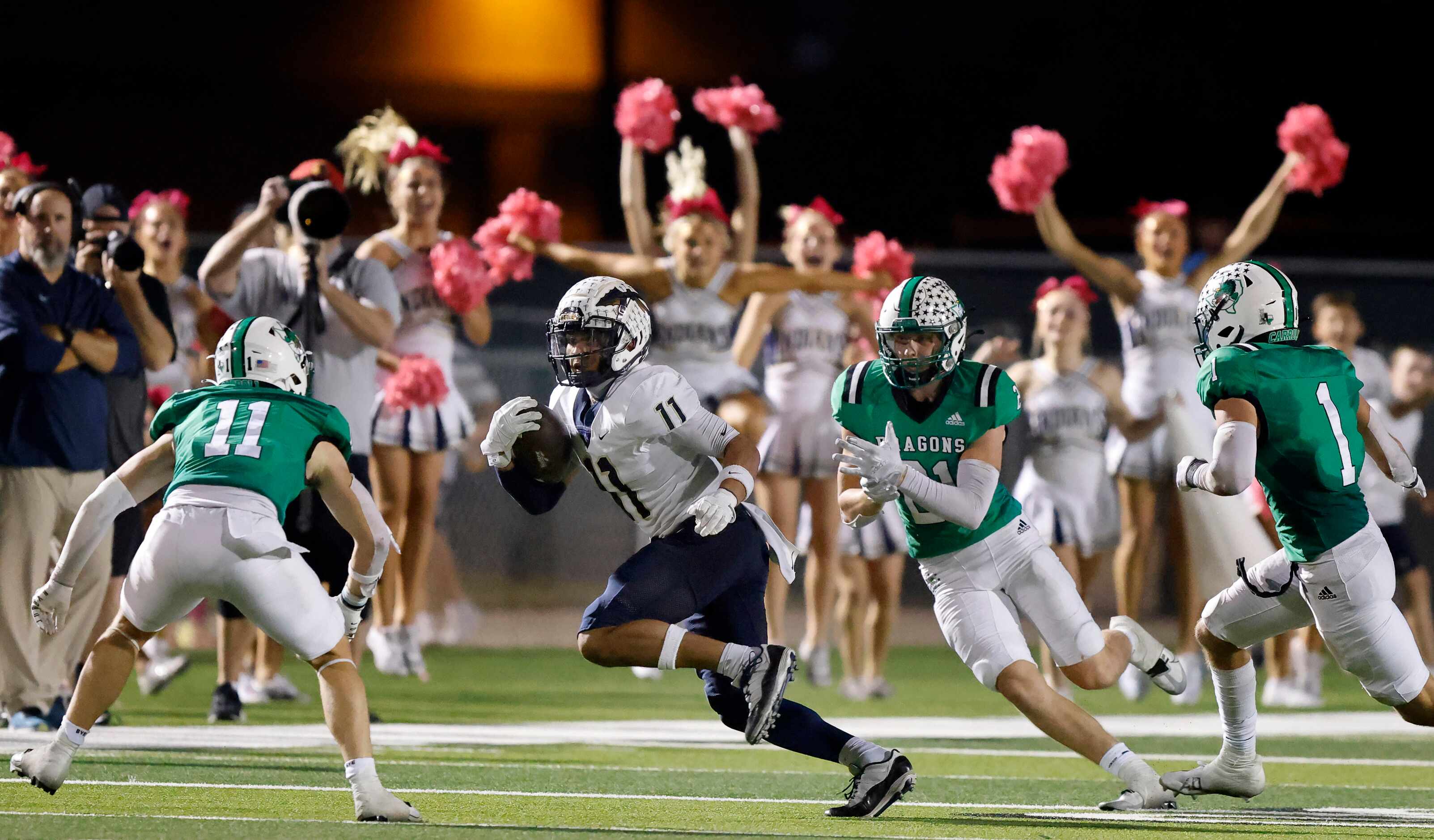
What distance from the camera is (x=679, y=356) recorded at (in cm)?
897

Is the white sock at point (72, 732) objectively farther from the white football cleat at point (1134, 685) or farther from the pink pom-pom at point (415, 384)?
the white football cleat at point (1134, 685)

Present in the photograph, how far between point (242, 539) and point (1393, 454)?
10.9 feet

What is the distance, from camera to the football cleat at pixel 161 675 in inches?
332

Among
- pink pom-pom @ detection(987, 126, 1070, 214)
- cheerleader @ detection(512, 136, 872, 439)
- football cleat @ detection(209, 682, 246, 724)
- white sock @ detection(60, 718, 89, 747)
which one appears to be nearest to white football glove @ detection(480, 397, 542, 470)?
white sock @ detection(60, 718, 89, 747)

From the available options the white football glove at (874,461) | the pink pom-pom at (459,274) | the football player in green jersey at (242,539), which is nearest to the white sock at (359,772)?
the football player in green jersey at (242,539)

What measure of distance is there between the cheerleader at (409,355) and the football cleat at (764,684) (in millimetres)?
3833

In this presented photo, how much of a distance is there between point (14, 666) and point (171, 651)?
145 inches

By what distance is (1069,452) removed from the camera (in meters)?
8.98

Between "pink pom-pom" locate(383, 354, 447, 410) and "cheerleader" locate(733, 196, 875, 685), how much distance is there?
5.36 ft

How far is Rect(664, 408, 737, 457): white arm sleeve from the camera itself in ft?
17.5

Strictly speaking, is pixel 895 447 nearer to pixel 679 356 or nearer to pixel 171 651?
pixel 679 356

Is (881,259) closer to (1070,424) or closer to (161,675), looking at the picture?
(1070,424)

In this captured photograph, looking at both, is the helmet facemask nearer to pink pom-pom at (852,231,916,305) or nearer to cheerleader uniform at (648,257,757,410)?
cheerleader uniform at (648,257,757,410)

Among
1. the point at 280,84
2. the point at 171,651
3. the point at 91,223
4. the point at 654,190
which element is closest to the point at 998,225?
the point at 654,190
